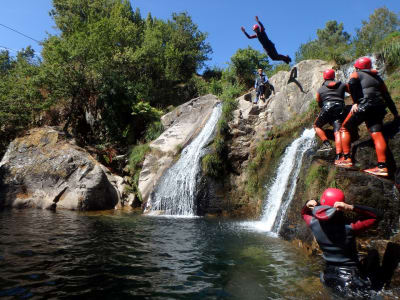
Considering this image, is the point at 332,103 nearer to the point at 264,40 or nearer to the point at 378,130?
the point at 378,130

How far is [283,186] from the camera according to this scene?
8.79m

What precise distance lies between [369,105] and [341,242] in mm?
3274

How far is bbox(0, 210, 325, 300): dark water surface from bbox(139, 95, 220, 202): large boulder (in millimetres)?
6412

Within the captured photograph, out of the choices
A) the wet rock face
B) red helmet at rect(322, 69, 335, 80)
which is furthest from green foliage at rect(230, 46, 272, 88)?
red helmet at rect(322, 69, 335, 80)

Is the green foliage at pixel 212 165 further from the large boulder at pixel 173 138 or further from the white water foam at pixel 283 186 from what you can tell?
the white water foam at pixel 283 186

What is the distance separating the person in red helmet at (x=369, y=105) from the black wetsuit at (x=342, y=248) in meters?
2.18

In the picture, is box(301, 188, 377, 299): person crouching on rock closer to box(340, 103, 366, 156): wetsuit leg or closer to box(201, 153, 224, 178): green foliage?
box(340, 103, 366, 156): wetsuit leg

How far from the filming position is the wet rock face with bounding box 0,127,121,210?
12594mm

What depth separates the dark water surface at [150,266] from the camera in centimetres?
355

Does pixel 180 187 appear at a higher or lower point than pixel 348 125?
lower

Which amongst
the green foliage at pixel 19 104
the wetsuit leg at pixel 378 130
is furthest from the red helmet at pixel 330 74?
the green foliage at pixel 19 104

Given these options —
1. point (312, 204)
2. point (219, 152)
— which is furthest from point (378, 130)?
point (219, 152)

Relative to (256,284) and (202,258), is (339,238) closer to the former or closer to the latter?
(256,284)

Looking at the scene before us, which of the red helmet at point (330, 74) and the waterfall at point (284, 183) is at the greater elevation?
the red helmet at point (330, 74)
